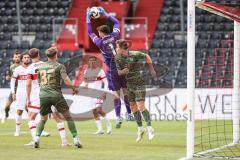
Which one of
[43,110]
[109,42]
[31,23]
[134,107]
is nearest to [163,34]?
[31,23]

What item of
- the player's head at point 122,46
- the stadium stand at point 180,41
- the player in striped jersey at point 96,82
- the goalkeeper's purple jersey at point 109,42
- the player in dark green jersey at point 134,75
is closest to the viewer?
the player's head at point 122,46

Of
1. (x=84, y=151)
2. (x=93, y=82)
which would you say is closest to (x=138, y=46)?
(x=93, y=82)

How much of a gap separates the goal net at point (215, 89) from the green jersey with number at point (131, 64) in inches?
65.6

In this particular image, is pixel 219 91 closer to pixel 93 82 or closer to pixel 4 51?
pixel 93 82

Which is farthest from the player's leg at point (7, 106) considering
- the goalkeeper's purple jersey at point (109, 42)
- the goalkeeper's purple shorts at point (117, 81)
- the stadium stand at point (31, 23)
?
the stadium stand at point (31, 23)

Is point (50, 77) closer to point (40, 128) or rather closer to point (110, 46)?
point (40, 128)

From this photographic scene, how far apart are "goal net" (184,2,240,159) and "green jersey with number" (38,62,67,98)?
9.44 feet

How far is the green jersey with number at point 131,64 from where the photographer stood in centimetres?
1516

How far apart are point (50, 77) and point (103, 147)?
1861 mm

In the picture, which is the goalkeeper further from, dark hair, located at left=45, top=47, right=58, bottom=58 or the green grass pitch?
dark hair, located at left=45, top=47, right=58, bottom=58

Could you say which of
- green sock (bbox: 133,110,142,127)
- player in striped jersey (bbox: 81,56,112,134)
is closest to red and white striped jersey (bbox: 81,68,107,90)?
player in striped jersey (bbox: 81,56,112,134)

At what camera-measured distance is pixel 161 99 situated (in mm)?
24375

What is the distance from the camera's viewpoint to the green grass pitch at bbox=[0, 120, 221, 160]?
1248 centimetres

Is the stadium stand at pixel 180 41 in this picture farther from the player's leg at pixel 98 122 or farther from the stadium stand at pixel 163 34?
the player's leg at pixel 98 122
